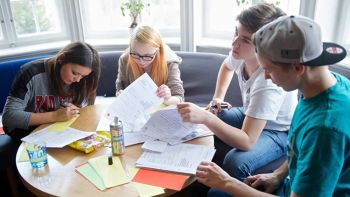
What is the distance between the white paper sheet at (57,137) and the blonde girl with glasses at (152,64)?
1.52ft

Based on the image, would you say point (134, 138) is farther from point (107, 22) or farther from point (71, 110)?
point (107, 22)

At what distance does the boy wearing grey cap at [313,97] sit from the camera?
794 mm

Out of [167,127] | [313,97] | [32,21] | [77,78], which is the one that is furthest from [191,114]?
[32,21]

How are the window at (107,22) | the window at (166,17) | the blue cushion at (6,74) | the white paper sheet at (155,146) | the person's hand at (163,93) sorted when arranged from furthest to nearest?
1. the window at (166,17)
2. the window at (107,22)
3. the blue cushion at (6,74)
4. the person's hand at (163,93)
5. the white paper sheet at (155,146)

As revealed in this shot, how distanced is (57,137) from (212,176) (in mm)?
738

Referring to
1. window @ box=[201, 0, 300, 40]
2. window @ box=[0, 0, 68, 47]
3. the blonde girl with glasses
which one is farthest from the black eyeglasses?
window @ box=[0, 0, 68, 47]

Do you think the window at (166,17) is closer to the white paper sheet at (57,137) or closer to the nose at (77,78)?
the nose at (77,78)

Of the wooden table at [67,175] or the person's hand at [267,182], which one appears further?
the person's hand at [267,182]

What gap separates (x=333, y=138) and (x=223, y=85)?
1141 mm

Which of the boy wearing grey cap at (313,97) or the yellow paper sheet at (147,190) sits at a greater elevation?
the boy wearing grey cap at (313,97)

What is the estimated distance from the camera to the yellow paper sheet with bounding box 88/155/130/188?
3.51ft

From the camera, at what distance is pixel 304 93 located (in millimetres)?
904

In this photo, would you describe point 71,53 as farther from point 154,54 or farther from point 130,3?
point 130,3

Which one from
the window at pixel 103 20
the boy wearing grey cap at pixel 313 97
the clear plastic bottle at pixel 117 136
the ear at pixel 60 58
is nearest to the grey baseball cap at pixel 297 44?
the boy wearing grey cap at pixel 313 97
